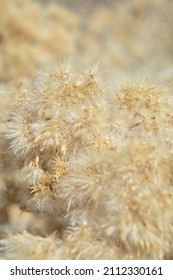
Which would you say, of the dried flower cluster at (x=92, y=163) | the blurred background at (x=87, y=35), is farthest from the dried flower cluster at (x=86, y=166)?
the blurred background at (x=87, y=35)

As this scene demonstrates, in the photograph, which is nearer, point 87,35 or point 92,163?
point 92,163

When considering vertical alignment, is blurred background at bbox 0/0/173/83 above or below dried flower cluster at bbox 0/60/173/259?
above

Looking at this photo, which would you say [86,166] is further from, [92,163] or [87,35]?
[87,35]

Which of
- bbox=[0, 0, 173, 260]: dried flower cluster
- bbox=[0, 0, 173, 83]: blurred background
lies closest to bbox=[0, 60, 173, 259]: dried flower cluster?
bbox=[0, 0, 173, 260]: dried flower cluster

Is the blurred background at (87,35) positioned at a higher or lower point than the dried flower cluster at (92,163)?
higher

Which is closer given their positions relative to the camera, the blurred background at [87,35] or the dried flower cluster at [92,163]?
the dried flower cluster at [92,163]

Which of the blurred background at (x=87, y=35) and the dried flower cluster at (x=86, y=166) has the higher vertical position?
the blurred background at (x=87, y=35)

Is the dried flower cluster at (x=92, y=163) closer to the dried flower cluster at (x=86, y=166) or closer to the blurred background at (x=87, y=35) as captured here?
the dried flower cluster at (x=86, y=166)

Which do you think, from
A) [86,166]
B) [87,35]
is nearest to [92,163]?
[86,166]

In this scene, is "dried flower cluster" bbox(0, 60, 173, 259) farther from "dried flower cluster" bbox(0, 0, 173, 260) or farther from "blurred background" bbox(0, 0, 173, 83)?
"blurred background" bbox(0, 0, 173, 83)
